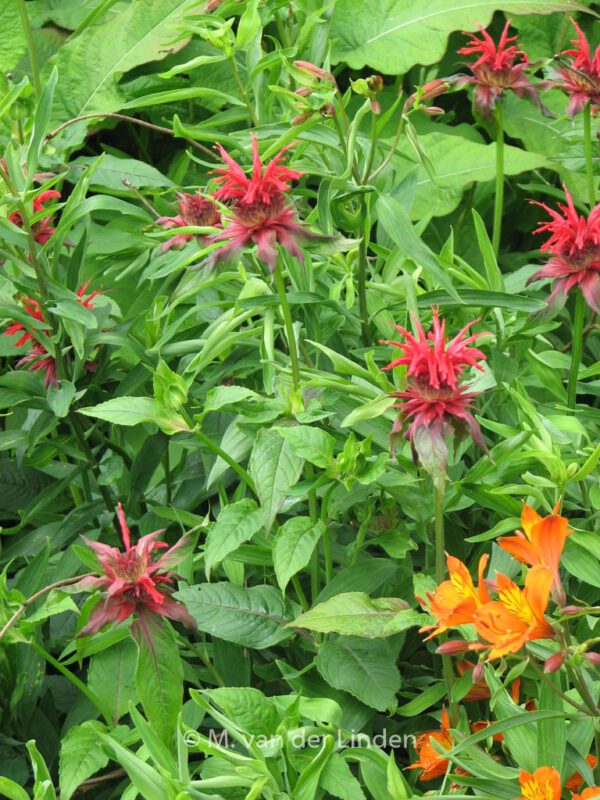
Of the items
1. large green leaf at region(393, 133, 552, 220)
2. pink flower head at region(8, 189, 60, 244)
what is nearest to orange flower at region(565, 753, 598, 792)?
pink flower head at region(8, 189, 60, 244)

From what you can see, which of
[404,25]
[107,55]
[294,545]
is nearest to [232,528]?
[294,545]

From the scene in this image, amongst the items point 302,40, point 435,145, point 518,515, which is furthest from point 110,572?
point 435,145

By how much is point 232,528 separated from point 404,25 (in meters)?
1.04

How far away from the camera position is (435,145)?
1.60 metres

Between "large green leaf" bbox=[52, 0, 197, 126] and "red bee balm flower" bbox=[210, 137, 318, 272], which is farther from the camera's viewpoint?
"large green leaf" bbox=[52, 0, 197, 126]

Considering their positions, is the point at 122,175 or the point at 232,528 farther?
the point at 122,175

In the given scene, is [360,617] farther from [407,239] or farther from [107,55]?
[107,55]

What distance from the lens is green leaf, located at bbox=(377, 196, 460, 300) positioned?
2.86 feet

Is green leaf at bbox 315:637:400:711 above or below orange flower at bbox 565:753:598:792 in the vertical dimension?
above

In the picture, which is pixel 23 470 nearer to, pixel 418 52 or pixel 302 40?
pixel 302 40

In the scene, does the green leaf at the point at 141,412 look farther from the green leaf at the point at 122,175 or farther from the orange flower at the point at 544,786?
the green leaf at the point at 122,175

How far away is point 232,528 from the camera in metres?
0.82

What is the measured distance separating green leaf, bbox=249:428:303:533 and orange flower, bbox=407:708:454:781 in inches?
8.0

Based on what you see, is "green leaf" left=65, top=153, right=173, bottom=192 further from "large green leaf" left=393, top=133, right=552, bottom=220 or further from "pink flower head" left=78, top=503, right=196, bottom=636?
"pink flower head" left=78, top=503, right=196, bottom=636
